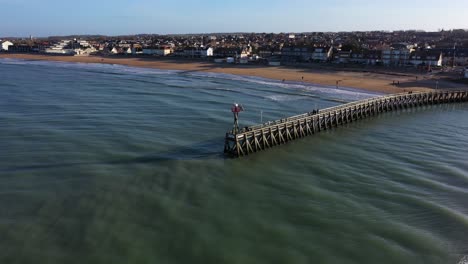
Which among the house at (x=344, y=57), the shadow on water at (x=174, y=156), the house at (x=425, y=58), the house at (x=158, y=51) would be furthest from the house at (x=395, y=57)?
the shadow on water at (x=174, y=156)

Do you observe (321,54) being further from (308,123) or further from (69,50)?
(69,50)

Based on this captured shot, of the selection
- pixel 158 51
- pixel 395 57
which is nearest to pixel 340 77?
pixel 395 57

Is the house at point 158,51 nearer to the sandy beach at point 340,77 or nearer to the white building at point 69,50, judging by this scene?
the white building at point 69,50

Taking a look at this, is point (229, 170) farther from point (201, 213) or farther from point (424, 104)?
point (424, 104)

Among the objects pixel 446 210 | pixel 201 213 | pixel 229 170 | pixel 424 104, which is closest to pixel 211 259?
pixel 201 213

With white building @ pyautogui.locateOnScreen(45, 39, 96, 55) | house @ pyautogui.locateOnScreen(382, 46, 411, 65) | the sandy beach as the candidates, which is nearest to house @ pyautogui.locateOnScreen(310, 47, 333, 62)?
house @ pyautogui.locateOnScreen(382, 46, 411, 65)

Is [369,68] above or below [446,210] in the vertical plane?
above
